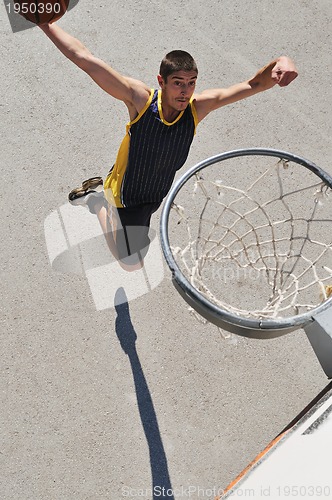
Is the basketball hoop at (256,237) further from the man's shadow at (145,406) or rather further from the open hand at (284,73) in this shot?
the open hand at (284,73)

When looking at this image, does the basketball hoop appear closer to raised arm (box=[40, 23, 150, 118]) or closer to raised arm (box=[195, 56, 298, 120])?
raised arm (box=[195, 56, 298, 120])

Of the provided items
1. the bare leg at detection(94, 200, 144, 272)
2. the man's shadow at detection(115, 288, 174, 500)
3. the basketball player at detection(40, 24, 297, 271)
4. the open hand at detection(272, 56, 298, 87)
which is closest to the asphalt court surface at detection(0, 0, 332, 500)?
the man's shadow at detection(115, 288, 174, 500)

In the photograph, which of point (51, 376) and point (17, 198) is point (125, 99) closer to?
point (17, 198)

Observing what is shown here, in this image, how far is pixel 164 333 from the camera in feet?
14.8

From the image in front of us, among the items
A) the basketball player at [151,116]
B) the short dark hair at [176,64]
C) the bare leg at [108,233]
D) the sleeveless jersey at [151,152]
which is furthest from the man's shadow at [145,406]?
the short dark hair at [176,64]

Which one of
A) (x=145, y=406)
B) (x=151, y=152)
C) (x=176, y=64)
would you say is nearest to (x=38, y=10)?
(x=176, y=64)

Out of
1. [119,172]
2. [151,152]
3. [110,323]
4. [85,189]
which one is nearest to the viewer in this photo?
[151,152]

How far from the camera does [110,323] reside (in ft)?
14.7

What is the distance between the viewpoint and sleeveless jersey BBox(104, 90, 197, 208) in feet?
11.9

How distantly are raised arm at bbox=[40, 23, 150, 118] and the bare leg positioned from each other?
93 cm

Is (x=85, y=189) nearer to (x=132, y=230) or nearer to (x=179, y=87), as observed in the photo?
(x=132, y=230)

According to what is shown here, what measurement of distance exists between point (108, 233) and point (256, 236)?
93 cm

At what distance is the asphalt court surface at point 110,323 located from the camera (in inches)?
165

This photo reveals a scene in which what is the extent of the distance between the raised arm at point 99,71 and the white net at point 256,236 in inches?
30.6
